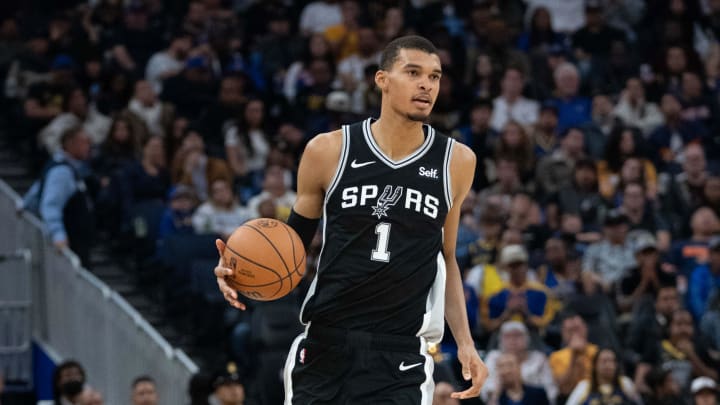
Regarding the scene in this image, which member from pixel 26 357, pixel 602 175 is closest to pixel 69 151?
pixel 26 357

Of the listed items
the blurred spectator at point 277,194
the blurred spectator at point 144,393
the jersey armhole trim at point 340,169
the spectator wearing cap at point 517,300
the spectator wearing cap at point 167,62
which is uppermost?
the jersey armhole trim at point 340,169

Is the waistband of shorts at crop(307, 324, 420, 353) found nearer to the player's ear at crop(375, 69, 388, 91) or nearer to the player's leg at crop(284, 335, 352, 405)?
the player's leg at crop(284, 335, 352, 405)

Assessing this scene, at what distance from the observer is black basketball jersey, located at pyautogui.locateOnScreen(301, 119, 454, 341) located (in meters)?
6.62

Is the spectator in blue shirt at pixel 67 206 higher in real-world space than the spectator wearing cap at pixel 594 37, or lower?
lower

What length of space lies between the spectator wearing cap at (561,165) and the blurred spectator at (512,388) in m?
3.58

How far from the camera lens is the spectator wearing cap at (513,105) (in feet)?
57.4

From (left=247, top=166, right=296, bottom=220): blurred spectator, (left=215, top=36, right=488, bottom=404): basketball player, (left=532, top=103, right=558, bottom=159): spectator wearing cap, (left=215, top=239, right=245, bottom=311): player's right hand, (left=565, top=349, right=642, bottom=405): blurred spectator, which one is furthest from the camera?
(left=532, top=103, right=558, bottom=159): spectator wearing cap

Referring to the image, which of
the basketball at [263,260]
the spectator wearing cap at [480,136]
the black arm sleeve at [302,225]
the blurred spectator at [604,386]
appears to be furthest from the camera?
the spectator wearing cap at [480,136]

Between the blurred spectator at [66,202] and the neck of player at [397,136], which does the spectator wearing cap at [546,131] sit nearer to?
the blurred spectator at [66,202]

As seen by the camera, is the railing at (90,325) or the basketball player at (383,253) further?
the railing at (90,325)

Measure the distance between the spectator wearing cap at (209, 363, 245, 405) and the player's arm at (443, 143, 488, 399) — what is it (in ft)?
15.5

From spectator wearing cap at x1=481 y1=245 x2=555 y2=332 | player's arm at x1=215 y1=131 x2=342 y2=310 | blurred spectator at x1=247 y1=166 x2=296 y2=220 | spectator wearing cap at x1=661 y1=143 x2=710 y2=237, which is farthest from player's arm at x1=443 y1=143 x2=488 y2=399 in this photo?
spectator wearing cap at x1=661 y1=143 x2=710 y2=237

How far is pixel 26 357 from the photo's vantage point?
14125 millimetres

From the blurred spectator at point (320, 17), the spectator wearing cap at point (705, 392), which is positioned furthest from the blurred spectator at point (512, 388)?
the blurred spectator at point (320, 17)
